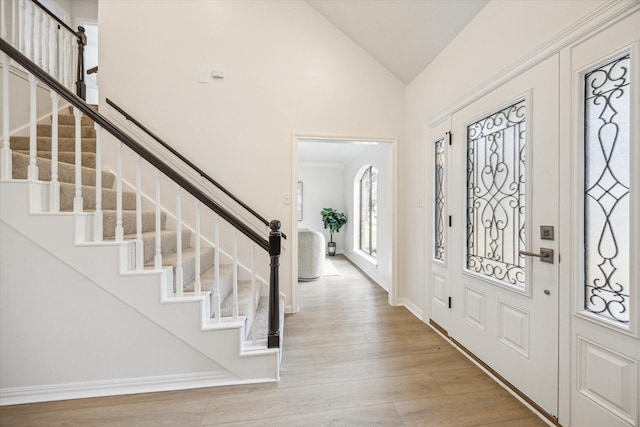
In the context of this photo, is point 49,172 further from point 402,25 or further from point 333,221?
point 333,221

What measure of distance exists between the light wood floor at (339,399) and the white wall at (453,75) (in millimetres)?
960

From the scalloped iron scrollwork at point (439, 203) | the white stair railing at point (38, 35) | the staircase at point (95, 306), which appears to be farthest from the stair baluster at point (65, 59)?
the scalloped iron scrollwork at point (439, 203)

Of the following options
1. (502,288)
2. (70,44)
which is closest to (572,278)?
(502,288)

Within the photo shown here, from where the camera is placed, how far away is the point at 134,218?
2227mm

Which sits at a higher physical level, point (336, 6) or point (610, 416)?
point (336, 6)

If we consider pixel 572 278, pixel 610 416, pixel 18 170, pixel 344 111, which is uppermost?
pixel 344 111

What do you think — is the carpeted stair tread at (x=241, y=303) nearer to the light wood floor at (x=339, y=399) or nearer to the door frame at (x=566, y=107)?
the light wood floor at (x=339, y=399)

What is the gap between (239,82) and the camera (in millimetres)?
2893

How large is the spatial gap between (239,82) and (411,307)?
127 inches

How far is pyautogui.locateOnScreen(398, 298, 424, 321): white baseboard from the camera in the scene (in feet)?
9.36

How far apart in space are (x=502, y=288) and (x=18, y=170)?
3.40 meters

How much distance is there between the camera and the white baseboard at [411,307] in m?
2.85

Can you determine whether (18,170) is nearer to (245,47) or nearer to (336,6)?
(245,47)

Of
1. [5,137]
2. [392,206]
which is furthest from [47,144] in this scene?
[392,206]
